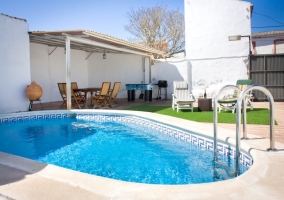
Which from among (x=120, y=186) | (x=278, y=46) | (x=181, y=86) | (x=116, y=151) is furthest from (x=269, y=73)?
(x=120, y=186)

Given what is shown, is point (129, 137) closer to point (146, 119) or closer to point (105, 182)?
point (146, 119)

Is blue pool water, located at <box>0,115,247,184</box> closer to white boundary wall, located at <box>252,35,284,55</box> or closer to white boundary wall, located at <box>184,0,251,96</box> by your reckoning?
white boundary wall, located at <box>184,0,251,96</box>

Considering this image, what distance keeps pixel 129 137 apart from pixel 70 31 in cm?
447

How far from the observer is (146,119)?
312 inches

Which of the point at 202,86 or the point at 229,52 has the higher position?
the point at 229,52

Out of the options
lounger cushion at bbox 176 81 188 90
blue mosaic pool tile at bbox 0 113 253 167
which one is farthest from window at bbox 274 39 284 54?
blue mosaic pool tile at bbox 0 113 253 167

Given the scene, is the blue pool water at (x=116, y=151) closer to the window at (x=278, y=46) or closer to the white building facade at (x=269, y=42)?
the white building facade at (x=269, y=42)

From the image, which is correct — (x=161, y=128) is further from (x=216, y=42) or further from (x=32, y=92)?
(x=216, y=42)

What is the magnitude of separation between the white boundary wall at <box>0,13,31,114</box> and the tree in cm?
1628

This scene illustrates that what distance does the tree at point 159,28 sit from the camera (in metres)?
25.1

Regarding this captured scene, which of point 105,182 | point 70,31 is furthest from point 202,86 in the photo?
point 105,182

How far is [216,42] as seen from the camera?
13562mm

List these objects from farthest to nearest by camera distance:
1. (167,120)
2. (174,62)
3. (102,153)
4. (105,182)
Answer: (174,62)
(167,120)
(102,153)
(105,182)

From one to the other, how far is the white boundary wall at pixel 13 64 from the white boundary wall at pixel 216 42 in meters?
8.33
